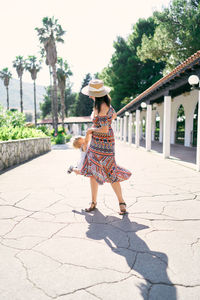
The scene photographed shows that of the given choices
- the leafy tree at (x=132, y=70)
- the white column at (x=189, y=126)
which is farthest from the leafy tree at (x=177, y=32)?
the leafy tree at (x=132, y=70)

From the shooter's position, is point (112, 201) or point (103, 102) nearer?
point (103, 102)

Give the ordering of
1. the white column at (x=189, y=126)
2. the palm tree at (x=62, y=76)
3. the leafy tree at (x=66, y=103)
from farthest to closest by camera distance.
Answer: the leafy tree at (x=66, y=103)
the palm tree at (x=62, y=76)
the white column at (x=189, y=126)

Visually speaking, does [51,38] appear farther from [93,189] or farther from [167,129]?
[93,189]

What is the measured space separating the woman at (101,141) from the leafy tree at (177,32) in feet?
56.7

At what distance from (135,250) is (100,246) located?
0.37m

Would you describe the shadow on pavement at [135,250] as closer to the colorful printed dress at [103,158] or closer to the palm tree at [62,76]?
the colorful printed dress at [103,158]

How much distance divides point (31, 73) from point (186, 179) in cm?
4548

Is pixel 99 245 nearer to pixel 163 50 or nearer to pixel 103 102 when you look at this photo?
pixel 103 102

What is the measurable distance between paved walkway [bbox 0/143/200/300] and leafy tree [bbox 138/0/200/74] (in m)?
16.6

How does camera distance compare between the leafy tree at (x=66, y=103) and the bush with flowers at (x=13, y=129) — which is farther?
the leafy tree at (x=66, y=103)

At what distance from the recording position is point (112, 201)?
15.0 ft

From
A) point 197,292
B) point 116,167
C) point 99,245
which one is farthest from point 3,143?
point 197,292

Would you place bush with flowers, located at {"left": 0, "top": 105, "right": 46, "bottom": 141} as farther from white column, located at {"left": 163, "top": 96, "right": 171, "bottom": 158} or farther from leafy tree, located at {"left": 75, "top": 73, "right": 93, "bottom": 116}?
leafy tree, located at {"left": 75, "top": 73, "right": 93, "bottom": 116}

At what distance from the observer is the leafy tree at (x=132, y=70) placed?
32.5 m
